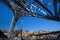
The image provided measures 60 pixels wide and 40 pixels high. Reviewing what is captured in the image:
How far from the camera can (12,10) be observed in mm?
15367

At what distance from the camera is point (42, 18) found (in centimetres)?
1609

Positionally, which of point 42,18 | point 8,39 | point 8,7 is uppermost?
point 8,7

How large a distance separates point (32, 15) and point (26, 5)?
59.9 inches

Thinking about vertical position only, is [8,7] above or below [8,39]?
above

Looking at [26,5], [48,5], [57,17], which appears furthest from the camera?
[57,17]

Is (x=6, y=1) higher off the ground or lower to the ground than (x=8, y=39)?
higher

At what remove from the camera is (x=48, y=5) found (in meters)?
15.2

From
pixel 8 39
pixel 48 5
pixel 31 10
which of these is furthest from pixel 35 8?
pixel 8 39

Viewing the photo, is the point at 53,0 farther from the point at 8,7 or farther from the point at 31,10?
the point at 8,7

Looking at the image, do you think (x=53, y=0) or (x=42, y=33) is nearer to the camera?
(x=53, y=0)

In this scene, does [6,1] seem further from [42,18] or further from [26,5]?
[42,18]

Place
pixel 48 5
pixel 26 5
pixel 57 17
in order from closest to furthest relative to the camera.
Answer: pixel 26 5 < pixel 48 5 < pixel 57 17

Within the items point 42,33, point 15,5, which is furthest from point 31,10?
point 42,33

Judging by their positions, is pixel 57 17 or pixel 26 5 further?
pixel 57 17
